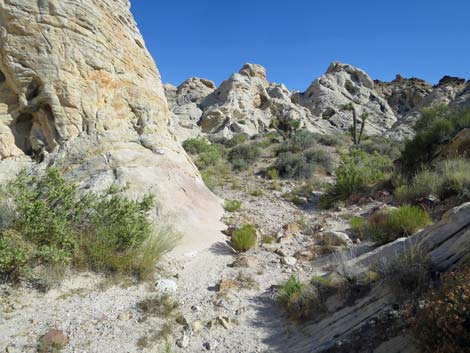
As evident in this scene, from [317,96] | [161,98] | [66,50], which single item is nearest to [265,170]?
[161,98]

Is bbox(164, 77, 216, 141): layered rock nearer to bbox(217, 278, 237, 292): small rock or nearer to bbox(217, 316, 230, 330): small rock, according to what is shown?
bbox(217, 278, 237, 292): small rock

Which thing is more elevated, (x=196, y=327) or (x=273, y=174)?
(x=273, y=174)

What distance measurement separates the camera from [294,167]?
1174 centimetres

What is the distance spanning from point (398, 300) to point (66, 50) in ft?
22.7

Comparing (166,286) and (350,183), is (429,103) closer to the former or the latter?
(350,183)

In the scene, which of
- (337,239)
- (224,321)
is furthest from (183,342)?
(337,239)

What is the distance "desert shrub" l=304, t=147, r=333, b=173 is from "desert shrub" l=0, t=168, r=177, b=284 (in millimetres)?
8958

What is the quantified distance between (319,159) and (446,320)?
11.3 m

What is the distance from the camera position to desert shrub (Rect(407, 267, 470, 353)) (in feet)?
6.07

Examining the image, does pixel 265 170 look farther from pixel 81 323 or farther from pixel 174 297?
pixel 81 323

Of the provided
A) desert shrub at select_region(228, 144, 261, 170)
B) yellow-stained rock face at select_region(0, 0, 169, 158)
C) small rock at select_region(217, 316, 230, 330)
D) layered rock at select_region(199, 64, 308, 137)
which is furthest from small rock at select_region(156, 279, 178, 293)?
layered rock at select_region(199, 64, 308, 137)

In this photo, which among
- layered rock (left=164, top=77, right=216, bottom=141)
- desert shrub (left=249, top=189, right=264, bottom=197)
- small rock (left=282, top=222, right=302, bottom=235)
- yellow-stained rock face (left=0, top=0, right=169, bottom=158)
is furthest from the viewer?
layered rock (left=164, top=77, right=216, bottom=141)

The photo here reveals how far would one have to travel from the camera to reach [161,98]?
8148 mm

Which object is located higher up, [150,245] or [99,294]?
[150,245]
